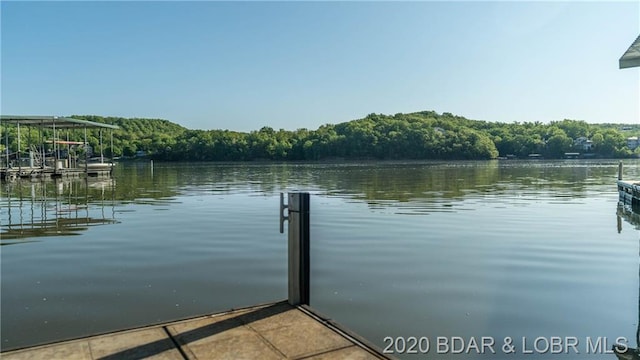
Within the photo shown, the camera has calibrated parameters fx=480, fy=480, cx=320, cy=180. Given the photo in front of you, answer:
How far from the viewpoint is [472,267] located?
7875 millimetres

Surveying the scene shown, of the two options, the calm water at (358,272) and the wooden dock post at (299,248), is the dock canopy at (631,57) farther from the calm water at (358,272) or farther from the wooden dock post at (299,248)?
the wooden dock post at (299,248)

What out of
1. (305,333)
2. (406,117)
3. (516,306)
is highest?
(406,117)

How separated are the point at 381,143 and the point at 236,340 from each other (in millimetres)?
124067

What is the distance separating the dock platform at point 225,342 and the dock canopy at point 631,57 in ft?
29.9

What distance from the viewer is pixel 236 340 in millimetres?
3881

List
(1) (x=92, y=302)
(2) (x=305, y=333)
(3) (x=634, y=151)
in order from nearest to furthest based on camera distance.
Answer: (2) (x=305, y=333) < (1) (x=92, y=302) < (3) (x=634, y=151)

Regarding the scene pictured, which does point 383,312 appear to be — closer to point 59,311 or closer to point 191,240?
point 59,311

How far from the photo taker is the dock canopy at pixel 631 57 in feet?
31.7

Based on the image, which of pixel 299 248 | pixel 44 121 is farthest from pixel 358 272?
pixel 44 121

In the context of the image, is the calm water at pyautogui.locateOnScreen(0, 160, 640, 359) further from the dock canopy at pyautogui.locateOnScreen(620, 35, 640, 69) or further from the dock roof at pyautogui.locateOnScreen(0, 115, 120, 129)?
the dock roof at pyautogui.locateOnScreen(0, 115, 120, 129)

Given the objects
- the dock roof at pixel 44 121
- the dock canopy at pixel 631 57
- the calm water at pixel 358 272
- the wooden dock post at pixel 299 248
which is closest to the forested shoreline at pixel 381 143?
the dock roof at pixel 44 121

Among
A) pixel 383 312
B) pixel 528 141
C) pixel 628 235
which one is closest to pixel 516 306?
pixel 383 312

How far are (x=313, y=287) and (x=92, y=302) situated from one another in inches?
112

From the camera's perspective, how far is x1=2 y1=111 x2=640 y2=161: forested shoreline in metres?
120
